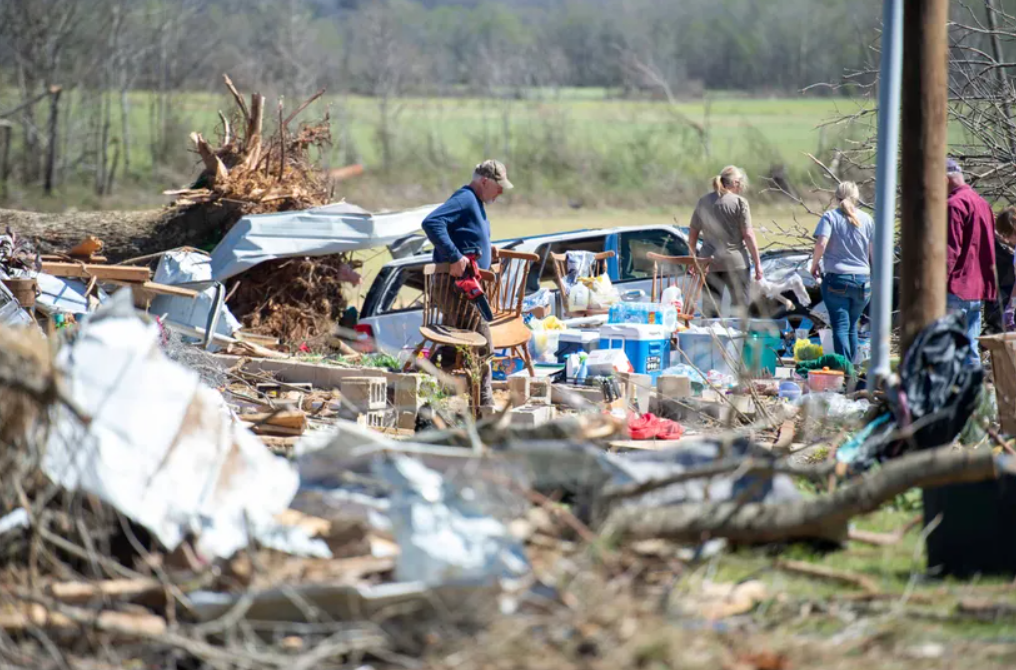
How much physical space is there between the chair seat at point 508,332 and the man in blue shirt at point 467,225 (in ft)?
1.40

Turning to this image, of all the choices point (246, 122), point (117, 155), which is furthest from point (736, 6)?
point (246, 122)

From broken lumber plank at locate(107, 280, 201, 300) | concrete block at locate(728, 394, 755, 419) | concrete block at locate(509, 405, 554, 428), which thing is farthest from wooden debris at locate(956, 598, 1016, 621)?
broken lumber plank at locate(107, 280, 201, 300)

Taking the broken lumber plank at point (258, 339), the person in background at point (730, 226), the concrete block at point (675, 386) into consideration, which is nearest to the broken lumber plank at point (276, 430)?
the concrete block at point (675, 386)

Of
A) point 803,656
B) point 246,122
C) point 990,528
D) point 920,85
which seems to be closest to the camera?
point 803,656

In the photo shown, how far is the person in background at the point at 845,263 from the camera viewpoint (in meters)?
9.82

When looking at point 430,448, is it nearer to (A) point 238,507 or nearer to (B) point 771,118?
(A) point 238,507

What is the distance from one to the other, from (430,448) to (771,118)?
60.6 metres

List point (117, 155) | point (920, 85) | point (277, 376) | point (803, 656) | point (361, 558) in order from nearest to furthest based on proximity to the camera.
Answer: point (803, 656)
point (361, 558)
point (920, 85)
point (277, 376)
point (117, 155)

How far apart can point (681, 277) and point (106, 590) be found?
9431mm

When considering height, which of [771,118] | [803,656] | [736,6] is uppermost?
[736,6]

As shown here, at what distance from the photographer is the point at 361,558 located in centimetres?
393

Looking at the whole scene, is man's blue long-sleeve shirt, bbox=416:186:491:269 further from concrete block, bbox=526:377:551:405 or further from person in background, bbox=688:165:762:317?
person in background, bbox=688:165:762:317

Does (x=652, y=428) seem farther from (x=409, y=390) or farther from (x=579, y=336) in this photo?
(x=579, y=336)

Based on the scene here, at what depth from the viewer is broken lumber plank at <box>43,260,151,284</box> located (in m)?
11.0
